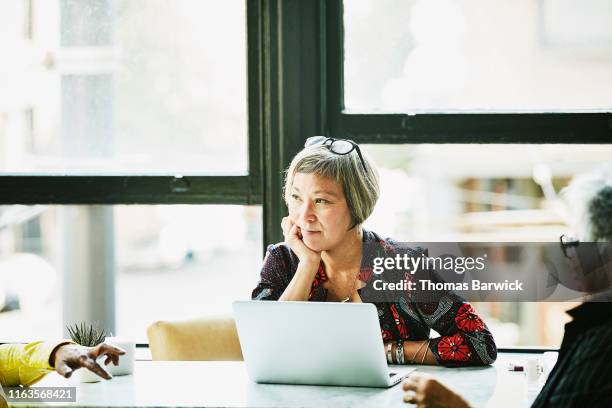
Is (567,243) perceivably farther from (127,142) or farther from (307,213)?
(127,142)

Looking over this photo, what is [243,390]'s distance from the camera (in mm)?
2158

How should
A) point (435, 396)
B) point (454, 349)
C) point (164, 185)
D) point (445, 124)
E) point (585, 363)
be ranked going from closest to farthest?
1. point (585, 363)
2. point (435, 396)
3. point (454, 349)
4. point (445, 124)
5. point (164, 185)

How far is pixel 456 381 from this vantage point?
2244 millimetres

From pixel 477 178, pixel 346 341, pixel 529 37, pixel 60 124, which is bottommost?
pixel 346 341

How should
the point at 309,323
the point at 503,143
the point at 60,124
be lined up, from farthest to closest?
the point at 60,124 → the point at 503,143 → the point at 309,323

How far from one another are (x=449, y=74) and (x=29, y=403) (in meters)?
1.97

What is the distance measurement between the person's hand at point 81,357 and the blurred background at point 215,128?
1.07 meters

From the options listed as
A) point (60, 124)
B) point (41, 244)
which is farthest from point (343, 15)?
point (41, 244)

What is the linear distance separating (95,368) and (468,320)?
1.06m

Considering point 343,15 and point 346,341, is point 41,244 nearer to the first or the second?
point 343,15

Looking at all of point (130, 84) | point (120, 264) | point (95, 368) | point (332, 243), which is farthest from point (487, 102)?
point (95, 368)

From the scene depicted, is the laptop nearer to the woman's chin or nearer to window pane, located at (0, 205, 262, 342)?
the woman's chin

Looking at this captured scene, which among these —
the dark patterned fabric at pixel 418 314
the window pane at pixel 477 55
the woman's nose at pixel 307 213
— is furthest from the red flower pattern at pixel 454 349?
the window pane at pixel 477 55

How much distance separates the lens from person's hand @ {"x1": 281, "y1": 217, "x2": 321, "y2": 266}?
2.70 m
